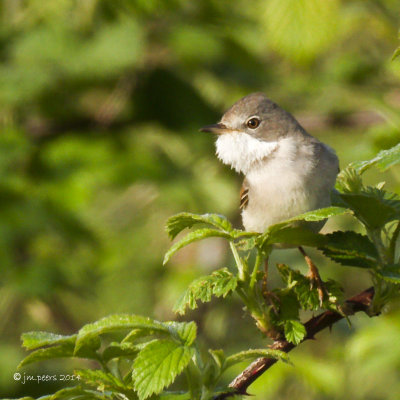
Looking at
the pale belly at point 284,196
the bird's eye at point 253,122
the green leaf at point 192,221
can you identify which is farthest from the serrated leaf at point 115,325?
the bird's eye at point 253,122

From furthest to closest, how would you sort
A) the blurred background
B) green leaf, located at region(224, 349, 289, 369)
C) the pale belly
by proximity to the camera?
the blurred background
the pale belly
green leaf, located at region(224, 349, 289, 369)

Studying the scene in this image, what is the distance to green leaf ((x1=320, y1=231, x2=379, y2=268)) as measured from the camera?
6.47 feet

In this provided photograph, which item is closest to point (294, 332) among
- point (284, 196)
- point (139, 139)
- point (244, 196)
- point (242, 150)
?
point (284, 196)

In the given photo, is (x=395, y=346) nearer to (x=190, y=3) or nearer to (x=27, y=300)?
(x=27, y=300)

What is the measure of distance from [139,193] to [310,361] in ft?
7.12

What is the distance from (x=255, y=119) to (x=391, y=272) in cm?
211

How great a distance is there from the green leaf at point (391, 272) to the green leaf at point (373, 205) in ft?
0.37

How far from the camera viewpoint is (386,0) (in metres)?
6.14

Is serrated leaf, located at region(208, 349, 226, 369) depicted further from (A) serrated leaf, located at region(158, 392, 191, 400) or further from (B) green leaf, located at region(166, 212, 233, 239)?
(B) green leaf, located at region(166, 212, 233, 239)

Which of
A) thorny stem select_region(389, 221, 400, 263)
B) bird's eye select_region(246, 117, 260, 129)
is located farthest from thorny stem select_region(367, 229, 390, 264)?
bird's eye select_region(246, 117, 260, 129)

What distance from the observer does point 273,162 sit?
3.41 m

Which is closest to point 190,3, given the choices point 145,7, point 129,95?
point 129,95

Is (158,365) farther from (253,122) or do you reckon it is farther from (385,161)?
(253,122)

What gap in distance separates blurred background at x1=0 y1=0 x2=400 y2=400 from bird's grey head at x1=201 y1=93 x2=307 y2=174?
0.96 metres
